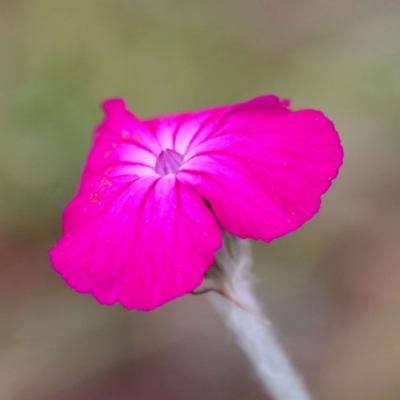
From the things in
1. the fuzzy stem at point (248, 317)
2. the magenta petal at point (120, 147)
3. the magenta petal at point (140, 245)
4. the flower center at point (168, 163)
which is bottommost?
the fuzzy stem at point (248, 317)

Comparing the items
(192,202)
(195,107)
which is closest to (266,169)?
(192,202)

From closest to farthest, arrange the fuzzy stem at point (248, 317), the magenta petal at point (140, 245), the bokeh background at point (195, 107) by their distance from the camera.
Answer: the magenta petal at point (140, 245) < the fuzzy stem at point (248, 317) < the bokeh background at point (195, 107)

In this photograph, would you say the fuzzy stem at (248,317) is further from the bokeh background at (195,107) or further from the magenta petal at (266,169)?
the bokeh background at (195,107)

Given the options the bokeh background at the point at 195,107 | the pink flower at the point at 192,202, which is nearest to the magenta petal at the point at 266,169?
the pink flower at the point at 192,202

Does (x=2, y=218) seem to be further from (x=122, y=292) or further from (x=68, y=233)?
(x=122, y=292)

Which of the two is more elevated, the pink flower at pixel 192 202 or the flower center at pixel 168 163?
the flower center at pixel 168 163

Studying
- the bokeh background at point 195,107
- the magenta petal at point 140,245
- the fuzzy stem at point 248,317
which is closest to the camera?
Answer: the magenta petal at point 140,245
